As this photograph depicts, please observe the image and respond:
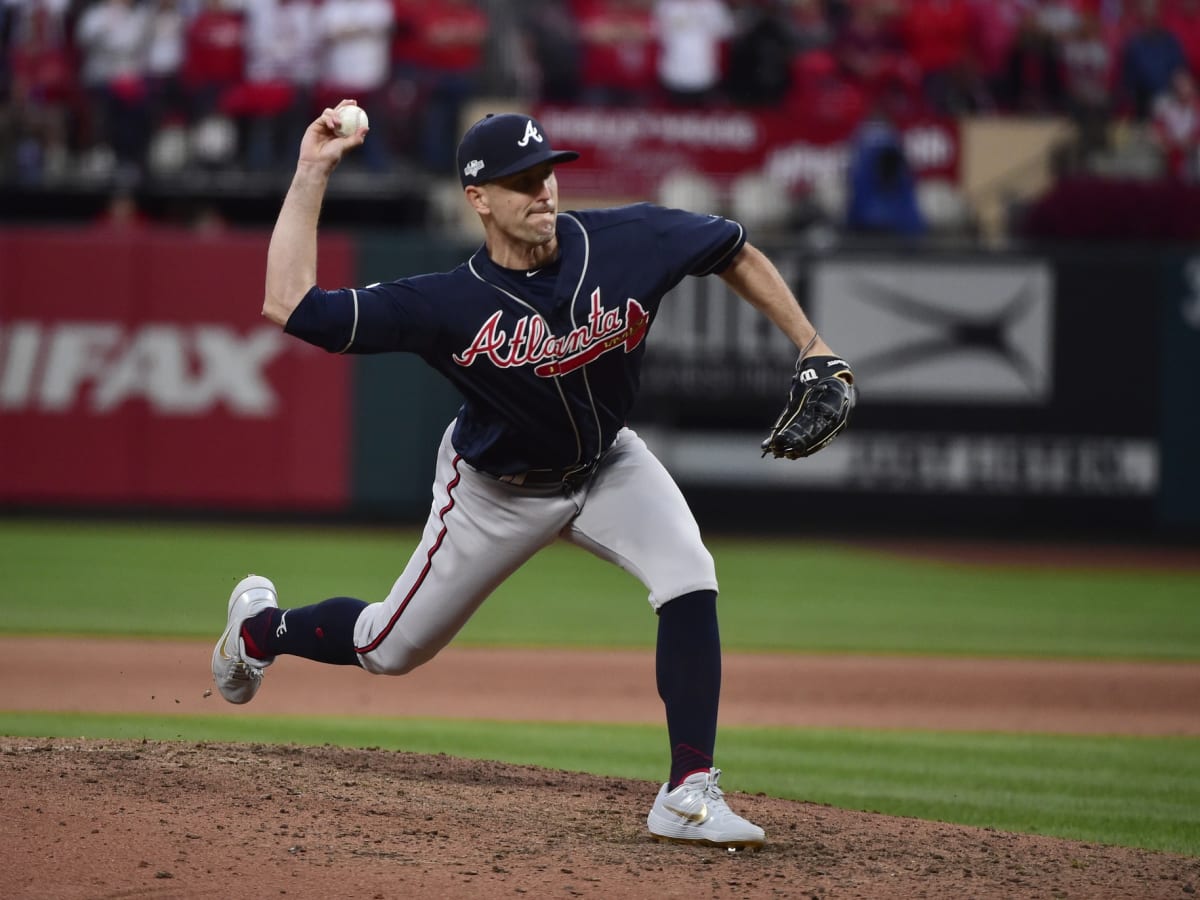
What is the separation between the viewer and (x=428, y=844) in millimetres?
4238

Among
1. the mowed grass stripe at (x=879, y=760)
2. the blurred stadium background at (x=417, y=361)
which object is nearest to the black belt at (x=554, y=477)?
the mowed grass stripe at (x=879, y=760)

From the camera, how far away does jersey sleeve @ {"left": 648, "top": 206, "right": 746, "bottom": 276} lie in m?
4.61

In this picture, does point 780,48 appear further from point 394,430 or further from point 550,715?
point 550,715

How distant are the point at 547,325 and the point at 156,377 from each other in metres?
9.61

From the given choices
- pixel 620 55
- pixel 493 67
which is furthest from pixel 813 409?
pixel 620 55

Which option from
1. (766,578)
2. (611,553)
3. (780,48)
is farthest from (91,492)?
(611,553)

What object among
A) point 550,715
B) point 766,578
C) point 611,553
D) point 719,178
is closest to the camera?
point 611,553

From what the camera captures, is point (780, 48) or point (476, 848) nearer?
point (476, 848)

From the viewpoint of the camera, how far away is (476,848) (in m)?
4.21

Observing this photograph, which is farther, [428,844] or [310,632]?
[310,632]

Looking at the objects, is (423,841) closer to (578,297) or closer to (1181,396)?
(578,297)

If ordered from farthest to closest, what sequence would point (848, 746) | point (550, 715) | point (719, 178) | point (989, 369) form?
point (719, 178)
point (989, 369)
point (550, 715)
point (848, 746)

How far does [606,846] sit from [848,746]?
2530mm

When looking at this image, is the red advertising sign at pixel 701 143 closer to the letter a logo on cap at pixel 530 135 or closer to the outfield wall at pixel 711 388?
the outfield wall at pixel 711 388
